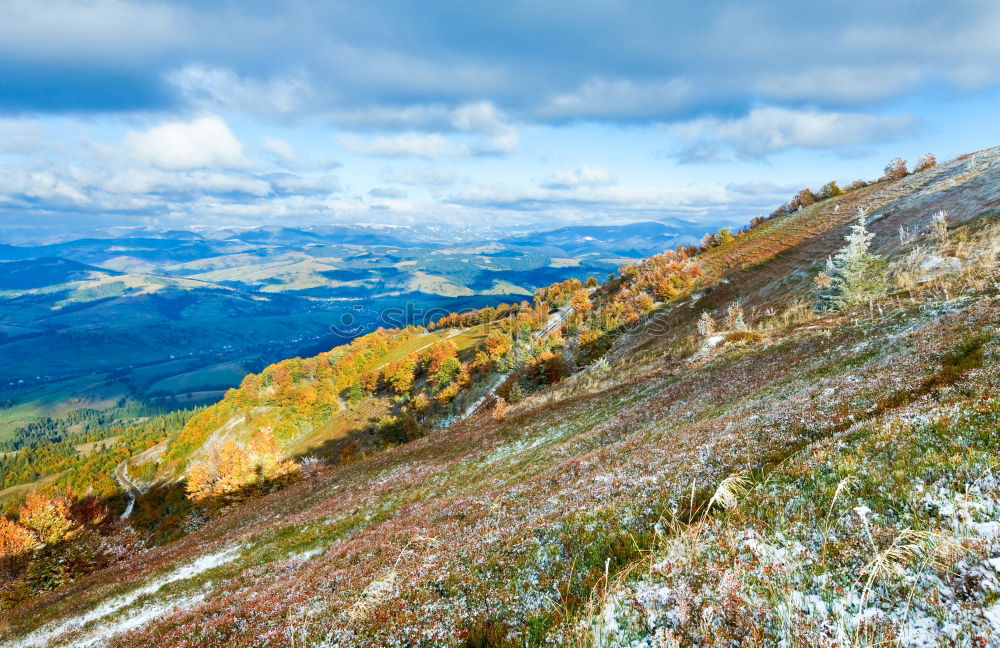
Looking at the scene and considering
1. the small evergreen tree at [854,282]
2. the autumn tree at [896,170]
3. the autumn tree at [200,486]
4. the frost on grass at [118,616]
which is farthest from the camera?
the autumn tree at [896,170]

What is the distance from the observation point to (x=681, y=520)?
448 inches

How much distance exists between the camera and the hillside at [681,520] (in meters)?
7.28

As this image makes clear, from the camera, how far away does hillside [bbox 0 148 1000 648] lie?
7281 millimetres

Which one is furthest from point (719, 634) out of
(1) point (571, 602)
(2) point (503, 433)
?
(2) point (503, 433)

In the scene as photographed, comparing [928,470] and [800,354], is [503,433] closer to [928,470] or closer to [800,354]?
[800,354]

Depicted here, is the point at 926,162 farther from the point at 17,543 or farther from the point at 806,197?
the point at 17,543

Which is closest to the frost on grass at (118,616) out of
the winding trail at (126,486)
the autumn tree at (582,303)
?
the autumn tree at (582,303)

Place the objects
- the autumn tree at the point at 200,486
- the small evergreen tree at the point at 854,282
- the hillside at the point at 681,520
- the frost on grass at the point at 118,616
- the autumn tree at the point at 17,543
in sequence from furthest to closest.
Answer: the autumn tree at the point at 200,486 < the autumn tree at the point at 17,543 < the small evergreen tree at the point at 854,282 < the frost on grass at the point at 118,616 < the hillside at the point at 681,520

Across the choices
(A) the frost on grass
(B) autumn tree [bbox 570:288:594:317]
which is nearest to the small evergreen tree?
(A) the frost on grass

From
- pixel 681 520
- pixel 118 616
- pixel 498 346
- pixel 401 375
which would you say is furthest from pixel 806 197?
pixel 118 616

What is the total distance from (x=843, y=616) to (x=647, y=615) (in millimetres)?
3170

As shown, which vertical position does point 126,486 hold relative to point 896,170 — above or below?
below

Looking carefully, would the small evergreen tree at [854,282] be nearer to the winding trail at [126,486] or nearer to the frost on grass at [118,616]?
the frost on grass at [118,616]

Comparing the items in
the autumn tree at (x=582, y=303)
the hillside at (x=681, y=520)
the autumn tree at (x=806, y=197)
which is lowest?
the autumn tree at (x=582, y=303)
